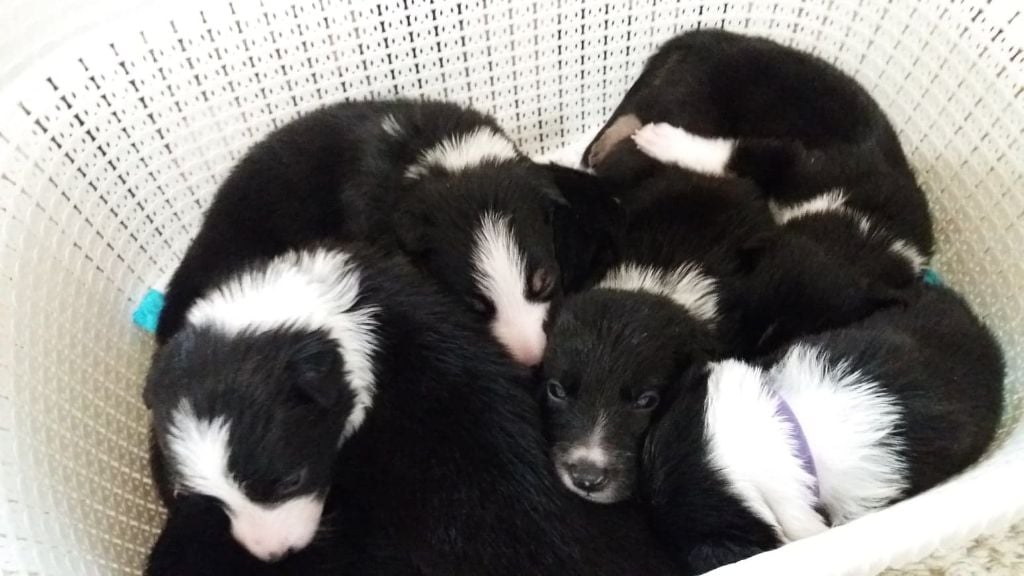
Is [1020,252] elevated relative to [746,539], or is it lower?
elevated

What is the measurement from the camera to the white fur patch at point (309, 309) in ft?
6.08

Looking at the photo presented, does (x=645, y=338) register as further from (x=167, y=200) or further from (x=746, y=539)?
(x=167, y=200)

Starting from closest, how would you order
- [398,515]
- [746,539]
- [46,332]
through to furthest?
[746,539] < [398,515] < [46,332]

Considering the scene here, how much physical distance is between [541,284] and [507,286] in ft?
0.35

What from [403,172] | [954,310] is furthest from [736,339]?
[403,172]

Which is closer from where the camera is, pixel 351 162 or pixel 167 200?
pixel 351 162

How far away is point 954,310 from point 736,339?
555mm

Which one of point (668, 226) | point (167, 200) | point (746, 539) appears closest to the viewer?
point (746, 539)

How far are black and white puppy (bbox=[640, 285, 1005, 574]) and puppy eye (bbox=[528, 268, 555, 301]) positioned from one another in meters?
0.46

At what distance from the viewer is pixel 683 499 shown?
1.81 metres

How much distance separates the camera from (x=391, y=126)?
8.28 feet

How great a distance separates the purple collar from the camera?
1813mm

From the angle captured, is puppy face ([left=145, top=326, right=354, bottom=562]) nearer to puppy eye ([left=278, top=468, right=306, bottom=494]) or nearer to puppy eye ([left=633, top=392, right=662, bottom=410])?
puppy eye ([left=278, top=468, right=306, bottom=494])

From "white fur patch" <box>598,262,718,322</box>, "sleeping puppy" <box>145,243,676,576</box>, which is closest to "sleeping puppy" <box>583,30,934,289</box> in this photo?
"white fur patch" <box>598,262,718,322</box>
